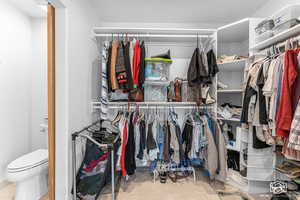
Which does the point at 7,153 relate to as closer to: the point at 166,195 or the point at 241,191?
the point at 166,195

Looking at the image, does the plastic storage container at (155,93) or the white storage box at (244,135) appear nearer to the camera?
the white storage box at (244,135)

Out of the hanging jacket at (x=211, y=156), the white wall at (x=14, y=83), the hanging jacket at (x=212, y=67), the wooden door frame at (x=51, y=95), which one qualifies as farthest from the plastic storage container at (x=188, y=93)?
the white wall at (x=14, y=83)

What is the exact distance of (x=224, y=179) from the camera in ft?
6.05

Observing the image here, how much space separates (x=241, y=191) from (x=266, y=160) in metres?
0.51

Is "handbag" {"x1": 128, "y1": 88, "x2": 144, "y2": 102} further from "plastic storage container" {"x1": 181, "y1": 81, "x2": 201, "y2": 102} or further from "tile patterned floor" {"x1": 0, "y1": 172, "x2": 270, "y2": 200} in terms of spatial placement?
"tile patterned floor" {"x1": 0, "y1": 172, "x2": 270, "y2": 200}

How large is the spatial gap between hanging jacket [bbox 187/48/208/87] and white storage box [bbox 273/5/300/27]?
2.82ft

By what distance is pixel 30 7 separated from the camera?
2.12 m

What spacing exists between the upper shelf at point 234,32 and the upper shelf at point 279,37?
394 mm

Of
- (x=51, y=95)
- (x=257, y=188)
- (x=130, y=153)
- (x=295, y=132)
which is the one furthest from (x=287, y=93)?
(x=51, y=95)

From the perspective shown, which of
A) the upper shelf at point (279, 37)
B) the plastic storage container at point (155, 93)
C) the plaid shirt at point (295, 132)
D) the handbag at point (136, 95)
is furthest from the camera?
the plastic storage container at point (155, 93)

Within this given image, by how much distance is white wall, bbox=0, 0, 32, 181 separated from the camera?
75.8 inches

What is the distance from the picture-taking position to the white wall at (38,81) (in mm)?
2355

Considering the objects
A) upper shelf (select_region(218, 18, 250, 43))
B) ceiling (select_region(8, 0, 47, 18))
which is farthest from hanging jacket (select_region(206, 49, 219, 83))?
ceiling (select_region(8, 0, 47, 18))

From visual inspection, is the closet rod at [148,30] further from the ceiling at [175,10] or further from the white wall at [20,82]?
the white wall at [20,82]
